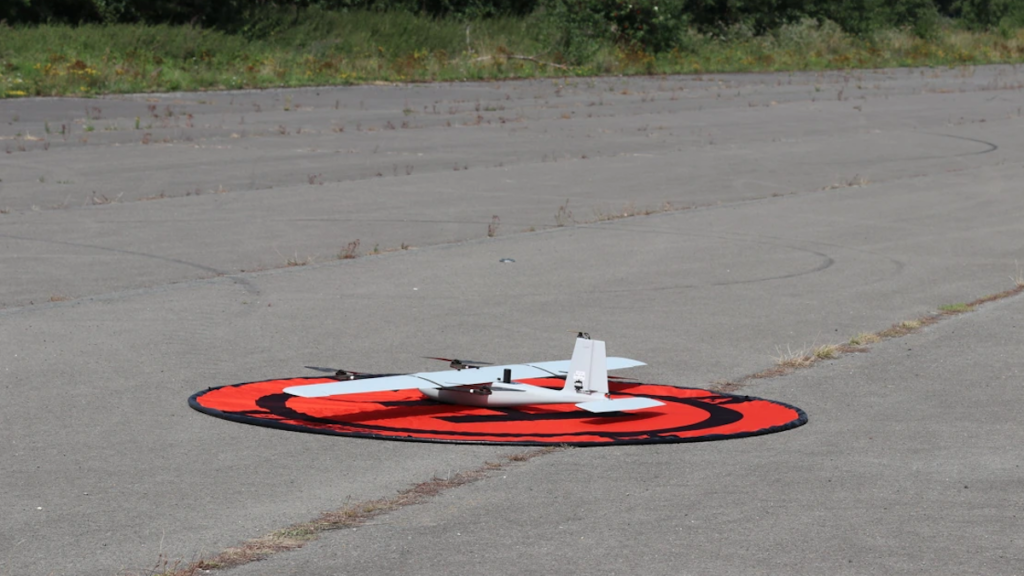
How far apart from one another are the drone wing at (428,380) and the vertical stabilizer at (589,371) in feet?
1.28

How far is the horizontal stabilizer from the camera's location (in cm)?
762

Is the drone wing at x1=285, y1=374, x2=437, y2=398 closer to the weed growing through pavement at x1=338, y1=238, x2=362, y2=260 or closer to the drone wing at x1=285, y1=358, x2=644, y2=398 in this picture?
the drone wing at x1=285, y1=358, x2=644, y2=398

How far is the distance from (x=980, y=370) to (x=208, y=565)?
6223 mm

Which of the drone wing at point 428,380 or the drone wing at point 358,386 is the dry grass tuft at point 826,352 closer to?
the drone wing at point 428,380

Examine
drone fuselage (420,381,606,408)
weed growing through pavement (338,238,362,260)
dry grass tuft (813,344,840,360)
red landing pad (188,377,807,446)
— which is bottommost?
weed growing through pavement (338,238,362,260)

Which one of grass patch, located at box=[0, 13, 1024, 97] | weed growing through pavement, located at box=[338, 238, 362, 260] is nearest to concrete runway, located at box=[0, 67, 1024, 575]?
weed growing through pavement, located at box=[338, 238, 362, 260]

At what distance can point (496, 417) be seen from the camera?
309 inches

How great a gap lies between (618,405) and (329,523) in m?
2.24

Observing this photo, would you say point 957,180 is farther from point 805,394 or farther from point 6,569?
point 6,569

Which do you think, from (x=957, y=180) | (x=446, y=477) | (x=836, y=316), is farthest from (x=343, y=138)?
(x=446, y=477)

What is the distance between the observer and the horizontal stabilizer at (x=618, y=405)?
25.0 ft

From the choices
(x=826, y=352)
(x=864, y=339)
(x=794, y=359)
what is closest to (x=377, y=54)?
(x=864, y=339)

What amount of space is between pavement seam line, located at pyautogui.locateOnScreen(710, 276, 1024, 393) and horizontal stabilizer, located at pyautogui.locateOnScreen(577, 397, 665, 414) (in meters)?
1.28

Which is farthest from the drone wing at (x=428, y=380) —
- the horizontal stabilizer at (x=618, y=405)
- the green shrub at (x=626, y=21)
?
the green shrub at (x=626, y=21)
